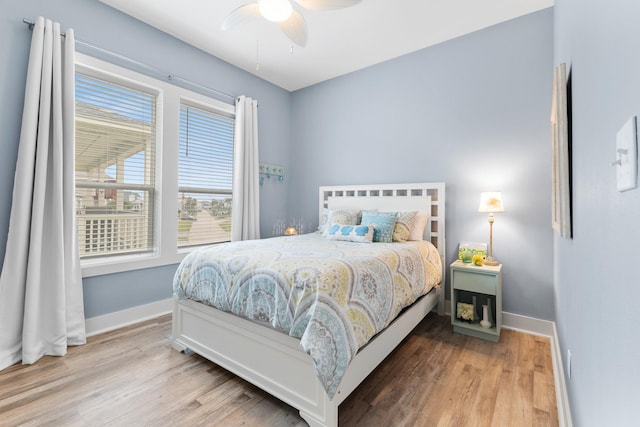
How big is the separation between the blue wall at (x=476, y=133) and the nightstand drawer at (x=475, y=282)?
1.55ft

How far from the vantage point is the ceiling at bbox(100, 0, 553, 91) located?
102 inches

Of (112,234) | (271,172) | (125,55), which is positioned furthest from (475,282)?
(125,55)

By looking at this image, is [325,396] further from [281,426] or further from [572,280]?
[572,280]

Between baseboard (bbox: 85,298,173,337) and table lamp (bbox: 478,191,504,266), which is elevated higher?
table lamp (bbox: 478,191,504,266)

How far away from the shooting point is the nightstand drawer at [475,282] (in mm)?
2430

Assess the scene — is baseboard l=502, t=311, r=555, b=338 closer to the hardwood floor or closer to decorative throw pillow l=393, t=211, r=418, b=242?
the hardwood floor

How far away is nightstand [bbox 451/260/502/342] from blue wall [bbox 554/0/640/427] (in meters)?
1.16

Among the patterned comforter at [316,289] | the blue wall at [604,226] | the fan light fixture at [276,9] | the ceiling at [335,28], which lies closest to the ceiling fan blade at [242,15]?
the fan light fixture at [276,9]

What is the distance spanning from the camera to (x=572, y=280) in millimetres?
1382

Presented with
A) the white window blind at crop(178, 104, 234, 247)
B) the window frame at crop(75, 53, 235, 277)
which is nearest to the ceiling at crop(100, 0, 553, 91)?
the window frame at crop(75, 53, 235, 277)

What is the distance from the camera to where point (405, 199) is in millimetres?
3250

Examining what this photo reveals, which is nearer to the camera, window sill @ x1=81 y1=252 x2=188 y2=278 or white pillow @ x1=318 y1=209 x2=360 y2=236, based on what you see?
window sill @ x1=81 y1=252 x2=188 y2=278

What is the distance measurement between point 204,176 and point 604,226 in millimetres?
3493

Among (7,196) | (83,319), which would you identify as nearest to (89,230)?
(7,196)
